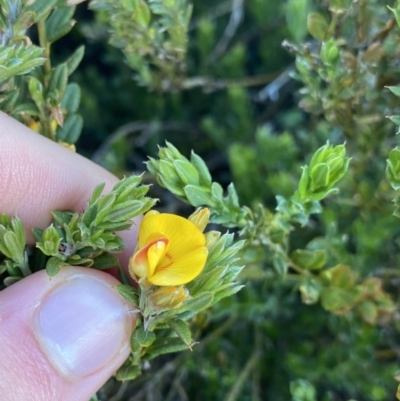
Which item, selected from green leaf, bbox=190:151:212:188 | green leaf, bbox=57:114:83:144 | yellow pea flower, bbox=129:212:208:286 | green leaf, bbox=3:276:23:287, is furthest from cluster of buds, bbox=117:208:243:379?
green leaf, bbox=57:114:83:144

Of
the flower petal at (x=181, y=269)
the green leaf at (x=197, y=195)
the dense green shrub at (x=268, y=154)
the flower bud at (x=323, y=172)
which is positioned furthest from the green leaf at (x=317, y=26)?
the flower petal at (x=181, y=269)

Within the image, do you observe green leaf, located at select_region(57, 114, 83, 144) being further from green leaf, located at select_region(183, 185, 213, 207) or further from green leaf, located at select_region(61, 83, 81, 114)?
green leaf, located at select_region(183, 185, 213, 207)

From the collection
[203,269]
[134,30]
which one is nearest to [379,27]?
[134,30]

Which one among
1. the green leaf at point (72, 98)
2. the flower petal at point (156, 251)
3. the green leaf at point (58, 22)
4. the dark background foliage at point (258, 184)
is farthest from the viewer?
the dark background foliage at point (258, 184)

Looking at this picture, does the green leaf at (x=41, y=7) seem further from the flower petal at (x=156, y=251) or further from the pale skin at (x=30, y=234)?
the flower petal at (x=156, y=251)

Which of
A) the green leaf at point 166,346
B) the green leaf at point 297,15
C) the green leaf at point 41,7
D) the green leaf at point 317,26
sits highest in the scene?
the green leaf at point 41,7

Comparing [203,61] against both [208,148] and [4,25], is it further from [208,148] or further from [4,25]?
[4,25]

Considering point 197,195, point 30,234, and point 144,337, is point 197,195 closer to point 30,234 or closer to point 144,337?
point 144,337
